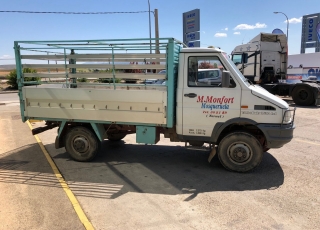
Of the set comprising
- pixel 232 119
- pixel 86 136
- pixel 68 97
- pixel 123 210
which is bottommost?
pixel 123 210

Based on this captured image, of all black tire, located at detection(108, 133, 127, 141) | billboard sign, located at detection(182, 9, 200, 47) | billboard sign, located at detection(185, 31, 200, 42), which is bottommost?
black tire, located at detection(108, 133, 127, 141)


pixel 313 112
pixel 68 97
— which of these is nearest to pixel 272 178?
pixel 68 97

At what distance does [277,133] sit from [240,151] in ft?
2.42

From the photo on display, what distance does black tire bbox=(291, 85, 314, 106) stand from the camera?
1391 cm

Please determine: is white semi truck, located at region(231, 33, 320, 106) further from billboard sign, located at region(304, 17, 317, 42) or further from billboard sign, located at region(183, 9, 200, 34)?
billboard sign, located at region(304, 17, 317, 42)

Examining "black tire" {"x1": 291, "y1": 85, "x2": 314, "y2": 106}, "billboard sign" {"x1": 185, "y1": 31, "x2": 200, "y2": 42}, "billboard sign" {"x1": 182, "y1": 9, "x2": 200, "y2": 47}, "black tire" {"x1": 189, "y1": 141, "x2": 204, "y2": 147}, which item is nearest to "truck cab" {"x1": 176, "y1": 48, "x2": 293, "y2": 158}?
"black tire" {"x1": 189, "y1": 141, "x2": 204, "y2": 147}

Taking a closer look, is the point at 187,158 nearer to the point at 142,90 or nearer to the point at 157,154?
the point at 157,154

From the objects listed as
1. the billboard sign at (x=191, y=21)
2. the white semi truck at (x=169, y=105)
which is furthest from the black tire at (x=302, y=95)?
the billboard sign at (x=191, y=21)

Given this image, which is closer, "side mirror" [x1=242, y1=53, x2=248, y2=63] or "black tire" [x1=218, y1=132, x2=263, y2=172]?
"black tire" [x1=218, y1=132, x2=263, y2=172]

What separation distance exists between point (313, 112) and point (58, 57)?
1110cm

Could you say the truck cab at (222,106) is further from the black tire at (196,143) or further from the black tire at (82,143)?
the black tire at (82,143)

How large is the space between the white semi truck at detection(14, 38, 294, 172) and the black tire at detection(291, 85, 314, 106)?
1015 centimetres

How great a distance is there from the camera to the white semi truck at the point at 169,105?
5047 millimetres

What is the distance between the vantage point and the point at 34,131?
6.34m
